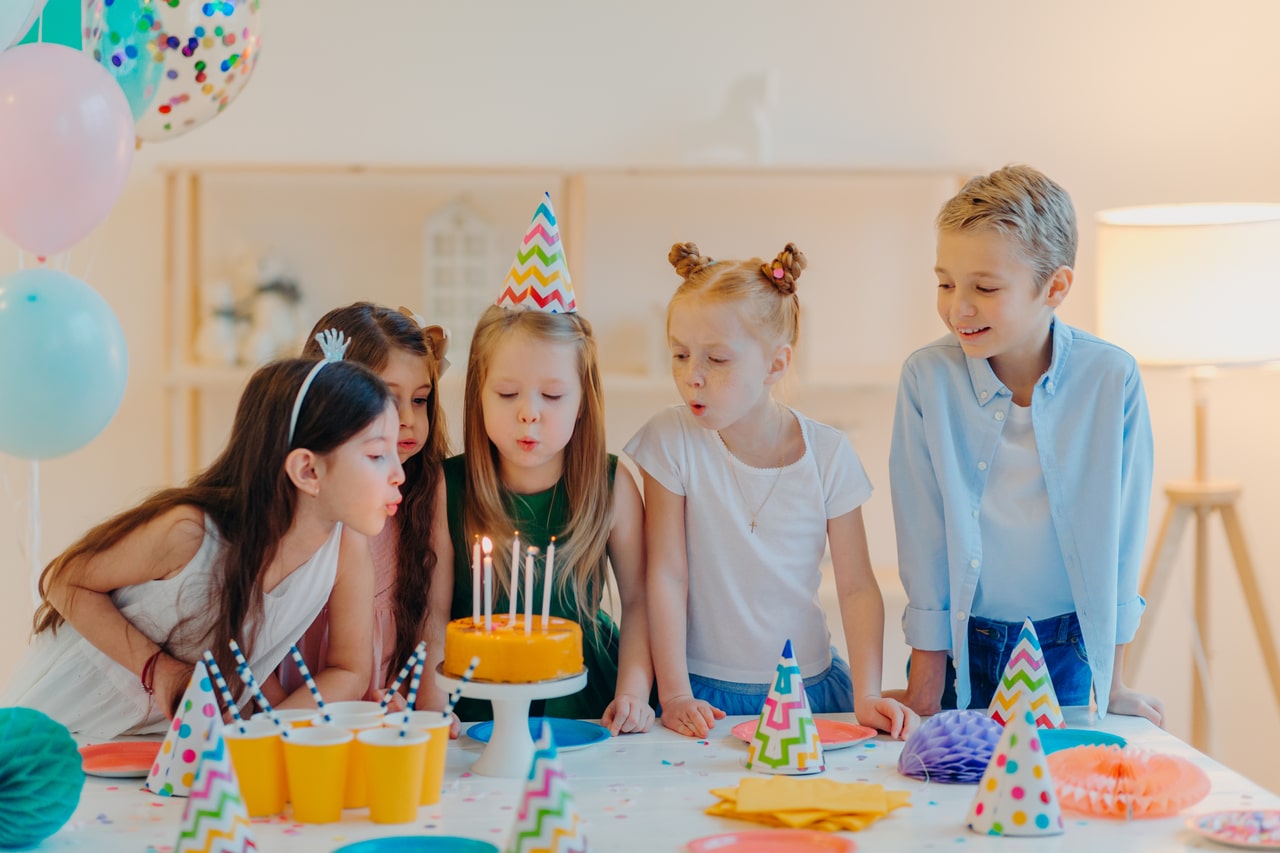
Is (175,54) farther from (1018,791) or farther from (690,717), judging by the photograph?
(1018,791)

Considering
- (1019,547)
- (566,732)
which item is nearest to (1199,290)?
(1019,547)

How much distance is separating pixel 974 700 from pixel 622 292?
184cm

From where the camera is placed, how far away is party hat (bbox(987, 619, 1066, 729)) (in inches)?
57.4

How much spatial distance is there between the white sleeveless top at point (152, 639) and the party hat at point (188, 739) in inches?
9.8

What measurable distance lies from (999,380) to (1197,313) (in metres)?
1.26

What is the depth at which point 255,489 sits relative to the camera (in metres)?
1.57

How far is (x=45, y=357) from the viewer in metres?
1.86

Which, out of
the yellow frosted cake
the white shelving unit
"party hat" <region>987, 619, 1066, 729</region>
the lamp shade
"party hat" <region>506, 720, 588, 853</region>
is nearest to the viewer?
"party hat" <region>506, 720, 588, 853</region>

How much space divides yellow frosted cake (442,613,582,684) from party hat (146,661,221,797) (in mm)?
252

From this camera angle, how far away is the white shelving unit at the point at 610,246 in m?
3.37

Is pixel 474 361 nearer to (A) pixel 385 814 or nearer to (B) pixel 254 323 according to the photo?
(A) pixel 385 814

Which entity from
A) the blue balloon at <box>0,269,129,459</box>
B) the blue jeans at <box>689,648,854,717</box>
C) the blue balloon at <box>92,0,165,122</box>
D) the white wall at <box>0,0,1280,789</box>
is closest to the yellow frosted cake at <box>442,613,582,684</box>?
the blue jeans at <box>689,648,854,717</box>

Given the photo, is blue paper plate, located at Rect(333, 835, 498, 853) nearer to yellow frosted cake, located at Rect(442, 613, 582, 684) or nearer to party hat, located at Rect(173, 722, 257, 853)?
party hat, located at Rect(173, 722, 257, 853)

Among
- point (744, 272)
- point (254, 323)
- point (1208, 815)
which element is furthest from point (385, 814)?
point (254, 323)
